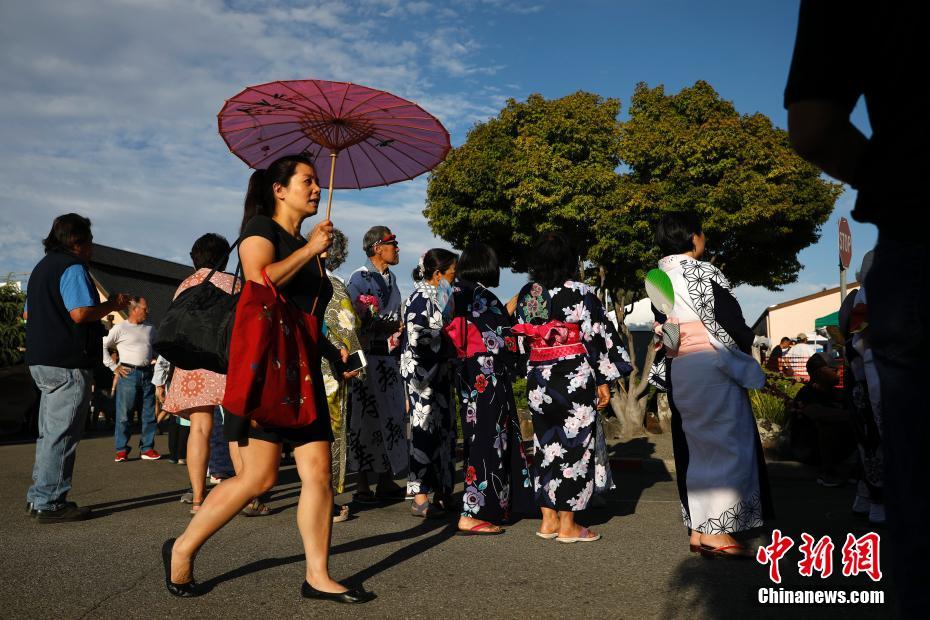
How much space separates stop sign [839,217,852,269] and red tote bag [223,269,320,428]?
6597 mm

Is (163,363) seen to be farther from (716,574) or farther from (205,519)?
(716,574)

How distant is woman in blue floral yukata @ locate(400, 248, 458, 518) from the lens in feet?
18.8

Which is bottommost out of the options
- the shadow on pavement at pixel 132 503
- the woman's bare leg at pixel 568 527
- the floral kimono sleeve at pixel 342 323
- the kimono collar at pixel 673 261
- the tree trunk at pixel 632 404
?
the shadow on pavement at pixel 132 503

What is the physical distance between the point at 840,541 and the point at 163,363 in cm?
611

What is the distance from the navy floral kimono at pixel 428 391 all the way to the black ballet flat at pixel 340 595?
8.12 ft

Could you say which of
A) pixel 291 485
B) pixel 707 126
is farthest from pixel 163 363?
pixel 707 126

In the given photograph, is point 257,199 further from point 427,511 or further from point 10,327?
point 10,327

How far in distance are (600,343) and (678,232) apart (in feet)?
2.99

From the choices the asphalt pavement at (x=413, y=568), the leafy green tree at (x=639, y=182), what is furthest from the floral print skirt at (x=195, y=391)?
the leafy green tree at (x=639, y=182)

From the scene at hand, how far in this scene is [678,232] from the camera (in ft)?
15.3

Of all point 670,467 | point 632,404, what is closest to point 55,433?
point 670,467

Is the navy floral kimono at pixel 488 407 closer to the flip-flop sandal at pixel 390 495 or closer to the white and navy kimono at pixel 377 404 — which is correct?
the white and navy kimono at pixel 377 404

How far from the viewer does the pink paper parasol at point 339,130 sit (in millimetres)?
4309

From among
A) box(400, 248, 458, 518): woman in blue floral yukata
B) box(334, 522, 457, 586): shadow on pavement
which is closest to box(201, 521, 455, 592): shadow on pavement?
box(334, 522, 457, 586): shadow on pavement
